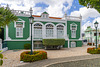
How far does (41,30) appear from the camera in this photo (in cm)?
1633

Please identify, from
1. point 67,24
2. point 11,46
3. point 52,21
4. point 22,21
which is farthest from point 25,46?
point 67,24

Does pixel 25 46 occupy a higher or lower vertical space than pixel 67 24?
lower

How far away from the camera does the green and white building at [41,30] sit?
14805 mm

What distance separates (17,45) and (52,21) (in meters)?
8.79

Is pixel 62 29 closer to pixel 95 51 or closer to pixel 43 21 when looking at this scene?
pixel 43 21

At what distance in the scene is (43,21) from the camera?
16.3 meters

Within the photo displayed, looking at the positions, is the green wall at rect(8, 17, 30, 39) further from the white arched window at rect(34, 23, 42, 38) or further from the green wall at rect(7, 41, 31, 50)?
the white arched window at rect(34, 23, 42, 38)

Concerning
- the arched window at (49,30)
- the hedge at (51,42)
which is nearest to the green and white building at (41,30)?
the arched window at (49,30)

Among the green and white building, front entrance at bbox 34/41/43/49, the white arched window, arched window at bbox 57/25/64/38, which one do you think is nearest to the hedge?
the green and white building

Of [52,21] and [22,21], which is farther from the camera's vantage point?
[52,21]

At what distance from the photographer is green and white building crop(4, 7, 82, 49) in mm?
14805

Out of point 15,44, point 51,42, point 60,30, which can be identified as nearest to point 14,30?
point 15,44

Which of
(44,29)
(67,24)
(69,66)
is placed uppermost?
(67,24)

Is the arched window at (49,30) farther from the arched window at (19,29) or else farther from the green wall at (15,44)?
the arched window at (19,29)
